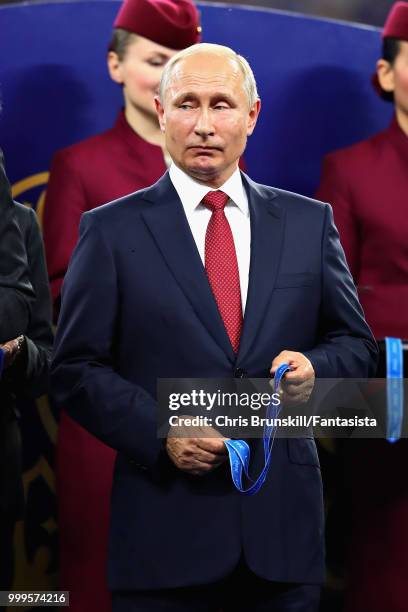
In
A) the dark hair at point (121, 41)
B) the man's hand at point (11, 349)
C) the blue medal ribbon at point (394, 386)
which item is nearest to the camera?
the man's hand at point (11, 349)

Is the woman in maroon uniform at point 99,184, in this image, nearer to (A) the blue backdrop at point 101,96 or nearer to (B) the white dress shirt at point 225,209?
(A) the blue backdrop at point 101,96

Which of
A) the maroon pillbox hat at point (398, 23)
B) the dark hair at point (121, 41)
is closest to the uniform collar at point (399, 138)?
the maroon pillbox hat at point (398, 23)

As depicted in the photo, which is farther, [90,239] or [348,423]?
[348,423]

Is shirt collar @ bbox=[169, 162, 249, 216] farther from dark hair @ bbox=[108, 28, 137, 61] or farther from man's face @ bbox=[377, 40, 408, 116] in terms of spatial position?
man's face @ bbox=[377, 40, 408, 116]

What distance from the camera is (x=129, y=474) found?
208 centimetres

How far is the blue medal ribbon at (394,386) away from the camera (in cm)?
250

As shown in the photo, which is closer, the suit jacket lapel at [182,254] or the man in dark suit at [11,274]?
the suit jacket lapel at [182,254]

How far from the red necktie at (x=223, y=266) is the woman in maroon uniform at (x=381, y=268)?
1.04 metres

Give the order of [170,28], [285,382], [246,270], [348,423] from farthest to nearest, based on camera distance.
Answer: [170,28], [348,423], [246,270], [285,382]

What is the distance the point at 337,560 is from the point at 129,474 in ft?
5.09

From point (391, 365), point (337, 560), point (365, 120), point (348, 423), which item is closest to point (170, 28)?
point (365, 120)

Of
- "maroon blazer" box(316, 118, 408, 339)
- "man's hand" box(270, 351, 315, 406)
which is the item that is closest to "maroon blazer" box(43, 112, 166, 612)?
"maroon blazer" box(316, 118, 408, 339)

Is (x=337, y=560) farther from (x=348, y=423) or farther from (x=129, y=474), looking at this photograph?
(x=129, y=474)

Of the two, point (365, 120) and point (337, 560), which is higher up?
point (365, 120)
